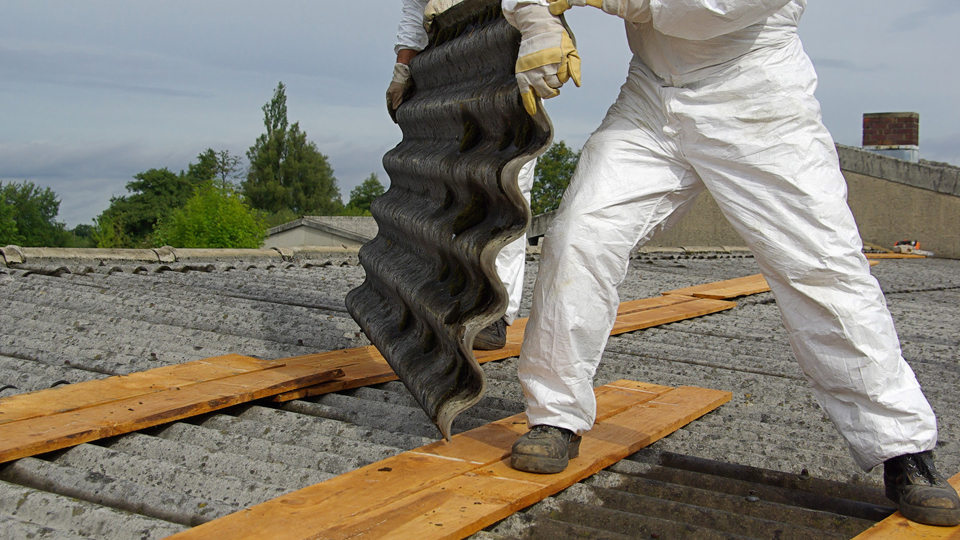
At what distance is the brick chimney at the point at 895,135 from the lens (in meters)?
14.8

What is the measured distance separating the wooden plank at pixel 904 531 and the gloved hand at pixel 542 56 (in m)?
1.22

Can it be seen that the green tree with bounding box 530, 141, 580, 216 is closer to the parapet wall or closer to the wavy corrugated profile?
the parapet wall

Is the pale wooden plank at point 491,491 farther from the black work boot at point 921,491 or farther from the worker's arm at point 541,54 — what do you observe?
the worker's arm at point 541,54

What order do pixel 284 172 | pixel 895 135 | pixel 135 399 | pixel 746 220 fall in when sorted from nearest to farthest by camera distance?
pixel 746 220
pixel 135 399
pixel 895 135
pixel 284 172

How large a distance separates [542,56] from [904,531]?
1.37 meters

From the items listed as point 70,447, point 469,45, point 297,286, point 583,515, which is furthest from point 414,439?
point 297,286

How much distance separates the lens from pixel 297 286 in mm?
4945

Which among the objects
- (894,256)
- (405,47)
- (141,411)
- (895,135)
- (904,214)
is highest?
(895,135)

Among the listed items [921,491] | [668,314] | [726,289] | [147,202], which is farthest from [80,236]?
[921,491]

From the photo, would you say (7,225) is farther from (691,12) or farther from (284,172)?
(691,12)

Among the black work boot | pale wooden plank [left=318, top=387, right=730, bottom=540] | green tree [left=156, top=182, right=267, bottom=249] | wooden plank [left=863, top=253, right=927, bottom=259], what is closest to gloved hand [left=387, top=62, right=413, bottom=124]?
pale wooden plank [left=318, top=387, right=730, bottom=540]

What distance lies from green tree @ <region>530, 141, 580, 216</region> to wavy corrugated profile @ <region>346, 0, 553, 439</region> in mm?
34990

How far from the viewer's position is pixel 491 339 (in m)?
3.36

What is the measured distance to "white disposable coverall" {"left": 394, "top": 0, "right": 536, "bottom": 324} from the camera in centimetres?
323
